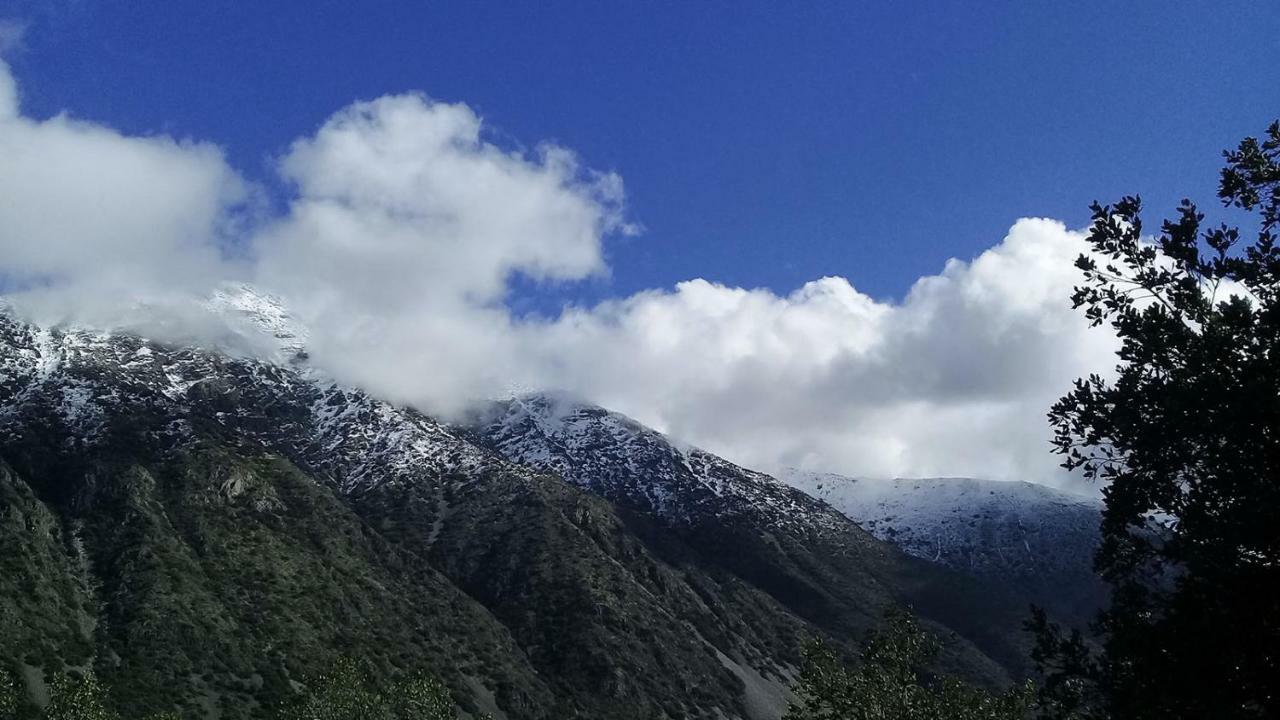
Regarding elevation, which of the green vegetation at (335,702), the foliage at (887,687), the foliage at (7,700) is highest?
the foliage at (887,687)

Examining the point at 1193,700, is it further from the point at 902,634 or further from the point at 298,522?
the point at 298,522

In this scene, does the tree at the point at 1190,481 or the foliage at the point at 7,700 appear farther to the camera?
the foliage at the point at 7,700

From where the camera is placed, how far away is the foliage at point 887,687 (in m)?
28.1

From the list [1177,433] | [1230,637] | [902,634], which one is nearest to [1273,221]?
[1177,433]

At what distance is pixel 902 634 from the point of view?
3031cm

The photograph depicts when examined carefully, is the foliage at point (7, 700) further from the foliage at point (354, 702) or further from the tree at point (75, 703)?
the foliage at point (354, 702)

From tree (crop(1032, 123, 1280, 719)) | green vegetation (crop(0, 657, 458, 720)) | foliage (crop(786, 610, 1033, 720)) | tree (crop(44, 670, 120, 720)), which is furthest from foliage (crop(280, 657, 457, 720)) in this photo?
tree (crop(1032, 123, 1280, 719))

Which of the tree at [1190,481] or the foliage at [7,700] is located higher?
the tree at [1190,481]

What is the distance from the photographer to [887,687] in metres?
28.8

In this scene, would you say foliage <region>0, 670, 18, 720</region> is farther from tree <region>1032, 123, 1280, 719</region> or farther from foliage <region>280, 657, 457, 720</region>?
tree <region>1032, 123, 1280, 719</region>

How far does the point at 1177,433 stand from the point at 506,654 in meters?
187

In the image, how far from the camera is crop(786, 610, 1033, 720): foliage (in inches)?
1105

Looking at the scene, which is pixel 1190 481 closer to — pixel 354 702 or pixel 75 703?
pixel 354 702

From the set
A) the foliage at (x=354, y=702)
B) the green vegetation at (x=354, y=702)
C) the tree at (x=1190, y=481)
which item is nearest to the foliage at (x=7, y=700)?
the green vegetation at (x=354, y=702)
